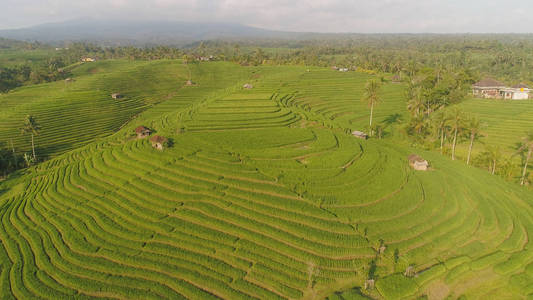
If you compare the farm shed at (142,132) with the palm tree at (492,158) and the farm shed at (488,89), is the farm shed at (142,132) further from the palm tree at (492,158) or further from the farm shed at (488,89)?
the farm shed at (488,89)

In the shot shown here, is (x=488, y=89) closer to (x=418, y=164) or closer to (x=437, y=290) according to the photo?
(x=418, y=164)

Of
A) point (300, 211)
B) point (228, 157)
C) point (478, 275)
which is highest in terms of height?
point (228, 157)

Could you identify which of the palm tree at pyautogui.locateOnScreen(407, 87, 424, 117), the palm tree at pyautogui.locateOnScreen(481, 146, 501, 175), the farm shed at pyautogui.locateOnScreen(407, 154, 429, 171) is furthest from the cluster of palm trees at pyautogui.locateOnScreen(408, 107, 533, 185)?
the farm shed at pyautogui.locateOnScreen(407, 154, 429, 171)

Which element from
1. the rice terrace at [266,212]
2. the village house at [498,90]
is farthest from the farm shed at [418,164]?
the village house at [498,90]

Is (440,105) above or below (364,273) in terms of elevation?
above

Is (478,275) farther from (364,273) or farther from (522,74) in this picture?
(522,74)

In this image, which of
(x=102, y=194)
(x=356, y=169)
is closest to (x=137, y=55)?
(x=102, y=194)

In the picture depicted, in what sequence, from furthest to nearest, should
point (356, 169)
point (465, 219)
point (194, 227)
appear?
point (356, 169)
point (465, 219)
point (194, 227)
